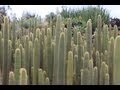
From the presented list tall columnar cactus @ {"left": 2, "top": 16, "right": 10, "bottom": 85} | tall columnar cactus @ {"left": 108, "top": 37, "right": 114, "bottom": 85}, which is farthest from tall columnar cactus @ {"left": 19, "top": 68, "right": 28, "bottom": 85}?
tall columnar cactus @ {"left": 108, "top": 37, "right": 114, "bottom": 85}

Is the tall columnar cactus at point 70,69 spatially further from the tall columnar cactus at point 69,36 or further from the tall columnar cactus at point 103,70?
the tall columnar cactus at point 103,70

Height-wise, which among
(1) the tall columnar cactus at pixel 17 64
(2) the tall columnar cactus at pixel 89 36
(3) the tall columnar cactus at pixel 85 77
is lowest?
(3) the tall columnar cactus at pixel 85 77

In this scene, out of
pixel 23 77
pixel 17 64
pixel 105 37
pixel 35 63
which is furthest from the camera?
pixel 105 37

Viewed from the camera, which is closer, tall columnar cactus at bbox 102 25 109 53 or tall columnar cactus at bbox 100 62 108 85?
tall columnar cactus at bbox 100 62 108 85

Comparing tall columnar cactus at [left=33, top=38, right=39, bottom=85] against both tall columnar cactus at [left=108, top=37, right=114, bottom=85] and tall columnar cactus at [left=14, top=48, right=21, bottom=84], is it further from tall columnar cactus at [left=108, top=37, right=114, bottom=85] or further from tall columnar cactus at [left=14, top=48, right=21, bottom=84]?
tall columnar cactus at [left=108, top=37, right=114, bottom=85]

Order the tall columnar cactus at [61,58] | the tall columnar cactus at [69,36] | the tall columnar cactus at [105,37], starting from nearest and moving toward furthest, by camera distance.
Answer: the tall columnar cactus at [61,58], the tall columnar cactus at [69,36], the tall columnar cactus at [105,37]

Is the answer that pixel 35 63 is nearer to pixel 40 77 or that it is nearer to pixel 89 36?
pixel 40 77

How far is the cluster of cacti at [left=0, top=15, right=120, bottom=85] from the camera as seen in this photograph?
2809mm

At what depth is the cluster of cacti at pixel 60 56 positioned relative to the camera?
2809mm

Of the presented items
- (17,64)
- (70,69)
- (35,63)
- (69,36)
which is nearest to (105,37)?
(69,36)

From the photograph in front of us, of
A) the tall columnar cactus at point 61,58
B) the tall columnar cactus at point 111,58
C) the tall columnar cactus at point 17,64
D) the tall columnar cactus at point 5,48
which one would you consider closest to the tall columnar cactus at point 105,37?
the tall columnar cactus at point 111,58

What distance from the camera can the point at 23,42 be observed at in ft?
10.1

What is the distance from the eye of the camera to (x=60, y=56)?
2.81m

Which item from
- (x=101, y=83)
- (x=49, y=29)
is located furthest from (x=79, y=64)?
(x=49, y=29)
